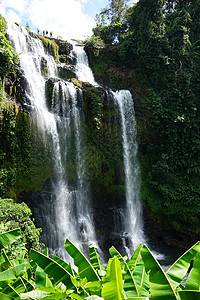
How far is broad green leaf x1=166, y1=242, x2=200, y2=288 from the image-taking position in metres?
1.60

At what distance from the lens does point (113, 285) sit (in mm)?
1272

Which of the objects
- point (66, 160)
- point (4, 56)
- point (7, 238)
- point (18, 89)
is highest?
point (4, 56)

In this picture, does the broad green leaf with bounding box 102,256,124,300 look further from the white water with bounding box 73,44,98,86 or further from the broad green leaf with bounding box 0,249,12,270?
Answer: the white water with bounding box 73,44,98,86

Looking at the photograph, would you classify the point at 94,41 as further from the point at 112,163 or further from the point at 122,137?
the point at 112,163

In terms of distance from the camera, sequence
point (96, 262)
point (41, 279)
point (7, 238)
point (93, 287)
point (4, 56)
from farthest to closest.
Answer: point (4, 56) < point (96, 262) < point (7, 238) < point (41, 279) < point (93, 287)

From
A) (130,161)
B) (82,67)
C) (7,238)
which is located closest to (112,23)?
(82,67)

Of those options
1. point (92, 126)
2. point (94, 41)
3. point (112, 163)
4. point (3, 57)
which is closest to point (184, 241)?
point (112, 163)

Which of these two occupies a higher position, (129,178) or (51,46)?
(51,46)

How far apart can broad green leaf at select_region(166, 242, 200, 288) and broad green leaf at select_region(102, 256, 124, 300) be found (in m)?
0.56

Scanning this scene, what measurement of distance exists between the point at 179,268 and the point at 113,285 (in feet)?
2.46

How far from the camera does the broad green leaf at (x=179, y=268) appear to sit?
1.60 meters

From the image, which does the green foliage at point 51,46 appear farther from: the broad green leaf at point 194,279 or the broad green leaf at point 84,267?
the broad green leaf at point 194,279

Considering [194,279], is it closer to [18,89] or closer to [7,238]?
[7,238]

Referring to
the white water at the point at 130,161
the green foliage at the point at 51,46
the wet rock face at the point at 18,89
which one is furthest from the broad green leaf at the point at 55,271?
the green foliage at the point at 51,46
